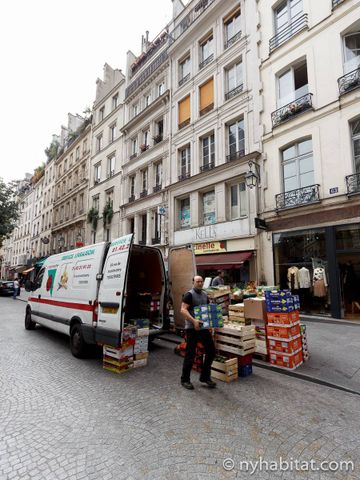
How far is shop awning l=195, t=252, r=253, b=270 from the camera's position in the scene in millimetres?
12656

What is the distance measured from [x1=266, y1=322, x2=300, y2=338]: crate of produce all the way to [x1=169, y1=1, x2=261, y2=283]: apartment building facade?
21.8 ft

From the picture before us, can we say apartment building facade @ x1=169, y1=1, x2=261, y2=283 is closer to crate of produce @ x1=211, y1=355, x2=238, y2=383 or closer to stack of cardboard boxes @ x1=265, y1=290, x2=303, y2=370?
stack of cardboard boxes @ x1=265, y1=290, x2=303, y2=370

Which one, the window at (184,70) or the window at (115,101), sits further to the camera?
the window at (115,101)

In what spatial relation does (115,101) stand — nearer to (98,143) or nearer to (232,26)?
(98,143)

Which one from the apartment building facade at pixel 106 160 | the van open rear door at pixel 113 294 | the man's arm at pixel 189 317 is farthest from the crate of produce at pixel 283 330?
the apartment building facade at pixel 106 160

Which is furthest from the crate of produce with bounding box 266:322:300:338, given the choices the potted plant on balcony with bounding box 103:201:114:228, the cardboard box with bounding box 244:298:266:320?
the potted plant on balcony with bounding box 103:201:114:228

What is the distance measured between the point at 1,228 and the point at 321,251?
29.6 metres

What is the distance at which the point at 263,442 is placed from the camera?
2.93 m

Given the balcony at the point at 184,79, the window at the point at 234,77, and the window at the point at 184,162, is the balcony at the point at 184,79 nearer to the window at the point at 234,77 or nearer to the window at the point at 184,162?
the window at the point at 234,77

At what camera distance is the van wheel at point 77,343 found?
19.3 feet

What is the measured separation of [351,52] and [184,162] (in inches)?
388

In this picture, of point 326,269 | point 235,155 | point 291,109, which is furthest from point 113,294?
point 235,155

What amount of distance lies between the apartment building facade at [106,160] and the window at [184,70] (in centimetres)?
743

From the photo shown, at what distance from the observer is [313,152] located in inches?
433
